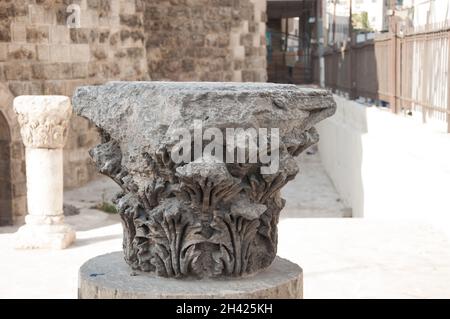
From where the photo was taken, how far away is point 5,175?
932cm

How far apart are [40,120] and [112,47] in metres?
4.46

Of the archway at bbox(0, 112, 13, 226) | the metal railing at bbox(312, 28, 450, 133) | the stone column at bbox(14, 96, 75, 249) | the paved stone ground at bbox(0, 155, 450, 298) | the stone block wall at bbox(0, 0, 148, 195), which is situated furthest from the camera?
the stone block wall at bbox(0, 0, 148, 195)

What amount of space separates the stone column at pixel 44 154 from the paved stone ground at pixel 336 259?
0.32 m

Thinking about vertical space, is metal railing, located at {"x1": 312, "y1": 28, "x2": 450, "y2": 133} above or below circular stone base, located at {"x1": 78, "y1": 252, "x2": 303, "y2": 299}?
above

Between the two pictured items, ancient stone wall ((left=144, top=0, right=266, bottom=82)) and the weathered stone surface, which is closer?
the weathered stone surface

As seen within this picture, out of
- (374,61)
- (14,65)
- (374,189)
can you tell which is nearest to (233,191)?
(374,189)

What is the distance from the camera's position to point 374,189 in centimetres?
904

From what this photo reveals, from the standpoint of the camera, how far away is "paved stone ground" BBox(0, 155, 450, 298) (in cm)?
517

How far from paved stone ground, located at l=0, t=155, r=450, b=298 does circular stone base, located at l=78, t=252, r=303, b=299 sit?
191cm

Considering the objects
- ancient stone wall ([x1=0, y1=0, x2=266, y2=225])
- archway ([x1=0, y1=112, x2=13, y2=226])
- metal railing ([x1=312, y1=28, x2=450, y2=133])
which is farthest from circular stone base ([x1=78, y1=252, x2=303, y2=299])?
ancient stone wall ([x1=0, y1=0, x2=266, y2=225])

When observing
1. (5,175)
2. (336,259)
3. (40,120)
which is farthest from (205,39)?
(336,259)

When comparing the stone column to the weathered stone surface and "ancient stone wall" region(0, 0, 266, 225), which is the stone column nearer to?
"ancient stone wall" region(0, 0, 266, 225)

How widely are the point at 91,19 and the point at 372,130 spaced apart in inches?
168
